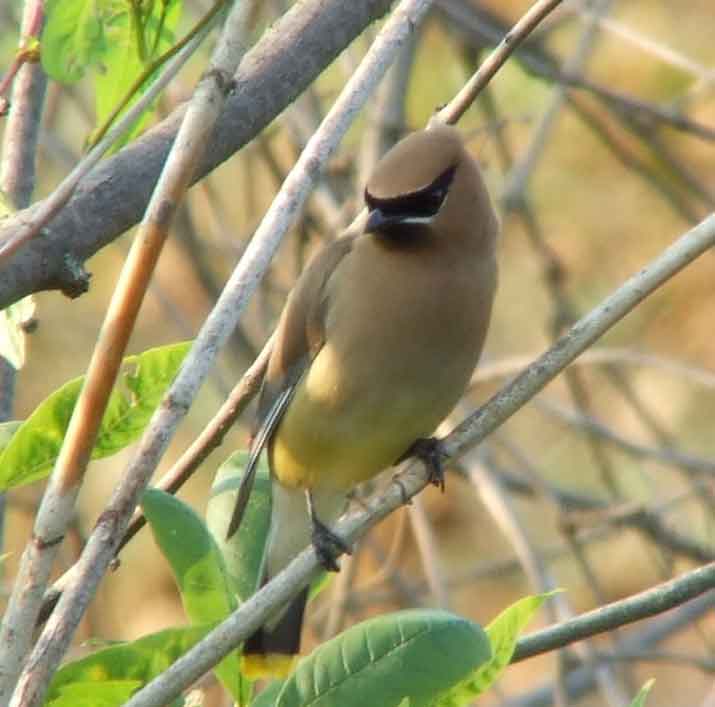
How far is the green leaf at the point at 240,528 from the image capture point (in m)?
2.14

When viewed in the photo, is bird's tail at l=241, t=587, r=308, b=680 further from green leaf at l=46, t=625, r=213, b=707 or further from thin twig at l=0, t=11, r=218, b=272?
thin twig at l=0, t=11, r=218, b=272

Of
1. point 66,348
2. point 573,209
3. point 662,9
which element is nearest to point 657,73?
point 662,9

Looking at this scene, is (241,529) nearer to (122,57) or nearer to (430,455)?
(122,57)

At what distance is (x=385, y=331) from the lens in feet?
10.1

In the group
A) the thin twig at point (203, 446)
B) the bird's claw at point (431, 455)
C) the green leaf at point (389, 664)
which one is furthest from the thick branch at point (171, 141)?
the green leaf at point (389, 664)

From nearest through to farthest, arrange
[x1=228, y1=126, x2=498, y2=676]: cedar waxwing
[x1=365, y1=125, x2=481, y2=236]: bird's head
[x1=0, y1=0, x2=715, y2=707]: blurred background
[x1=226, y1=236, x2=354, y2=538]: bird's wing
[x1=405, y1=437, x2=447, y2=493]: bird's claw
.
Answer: [x1=405, y1=437, x2=447, y2=493]: bird's claw < [x1=365, y1=125, x2=481, y2=236]: bird's head < [x1=228, y1=126, x2=498, y2=676]: cedar waxwing < [x1=226, y1=236, x2=354, y2=538]: bird's wing < [x1=0, y1=0, x2=715, y2=707]: blurred background

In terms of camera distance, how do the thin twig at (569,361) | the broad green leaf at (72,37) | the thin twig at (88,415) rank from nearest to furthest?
the thin twig at (88,415), the thin twig at (569,361), the broad green leaf at (72,37)

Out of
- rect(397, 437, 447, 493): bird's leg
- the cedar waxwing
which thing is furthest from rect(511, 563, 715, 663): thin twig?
the cedar waxwing

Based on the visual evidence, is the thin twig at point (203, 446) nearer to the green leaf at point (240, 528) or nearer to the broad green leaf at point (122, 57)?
the green leaf at point (240, 528)

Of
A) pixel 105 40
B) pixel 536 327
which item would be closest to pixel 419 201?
pixel 105 40

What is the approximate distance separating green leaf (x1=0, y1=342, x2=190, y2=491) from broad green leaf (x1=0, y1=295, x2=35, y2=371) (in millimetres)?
69

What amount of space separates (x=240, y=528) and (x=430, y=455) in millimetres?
704

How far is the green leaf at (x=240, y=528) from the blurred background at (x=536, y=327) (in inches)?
80.5

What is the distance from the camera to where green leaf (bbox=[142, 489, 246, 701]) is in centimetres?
193
